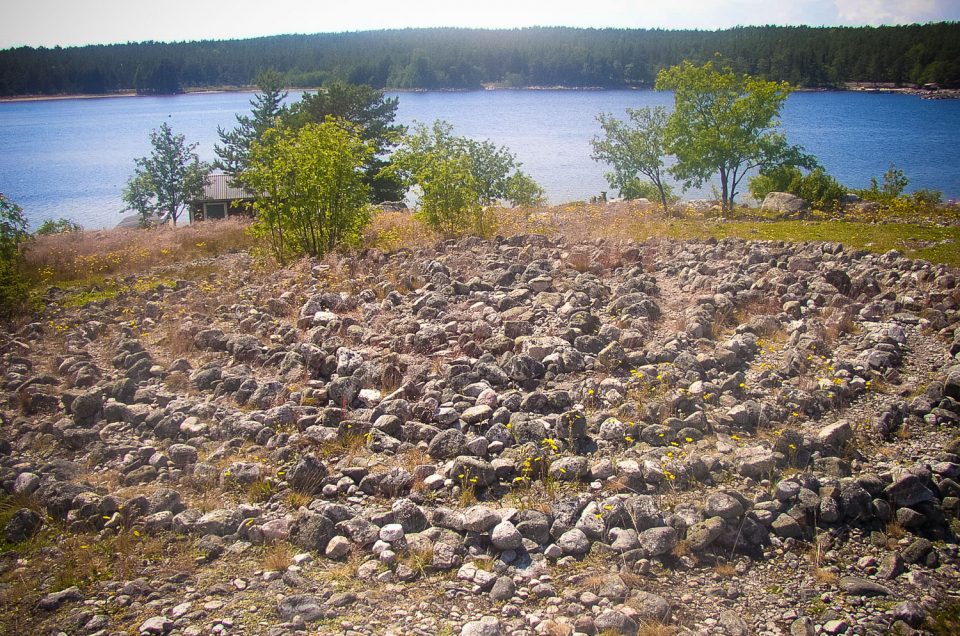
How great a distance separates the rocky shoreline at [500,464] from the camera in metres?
5.27

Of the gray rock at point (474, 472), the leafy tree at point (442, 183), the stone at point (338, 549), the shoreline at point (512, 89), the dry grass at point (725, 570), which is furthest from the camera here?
the shoreline at point (512, 89)

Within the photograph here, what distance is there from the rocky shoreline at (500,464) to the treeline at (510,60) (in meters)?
107

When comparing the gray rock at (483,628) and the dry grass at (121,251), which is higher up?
the dry grass at (121,251)

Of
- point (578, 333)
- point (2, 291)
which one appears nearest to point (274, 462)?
point (578, 333)

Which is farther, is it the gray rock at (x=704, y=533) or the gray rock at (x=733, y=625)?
the gray rock at (x=704, y=533)

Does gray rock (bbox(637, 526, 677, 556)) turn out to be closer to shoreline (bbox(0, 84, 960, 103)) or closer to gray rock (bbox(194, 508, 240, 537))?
gray rock (bbox(194, 508, 240, 537))

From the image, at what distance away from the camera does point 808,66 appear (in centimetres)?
11250

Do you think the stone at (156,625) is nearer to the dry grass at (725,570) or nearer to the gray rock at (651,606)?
the gray rock at (651,606)

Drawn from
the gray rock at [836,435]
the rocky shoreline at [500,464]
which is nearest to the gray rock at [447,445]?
the rocky shoreline at [500,464]

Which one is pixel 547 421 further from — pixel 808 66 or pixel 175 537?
pixel 808 66

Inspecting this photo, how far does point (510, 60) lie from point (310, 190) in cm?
14034

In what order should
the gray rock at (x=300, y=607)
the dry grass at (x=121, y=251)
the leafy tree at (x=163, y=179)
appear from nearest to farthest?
the gray rock at (x=300, y=607)
the dry grass at (x=121, y=251)
the leafy tree at (x=163, y=179)

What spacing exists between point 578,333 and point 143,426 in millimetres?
6192

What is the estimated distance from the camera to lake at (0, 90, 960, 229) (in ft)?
178
